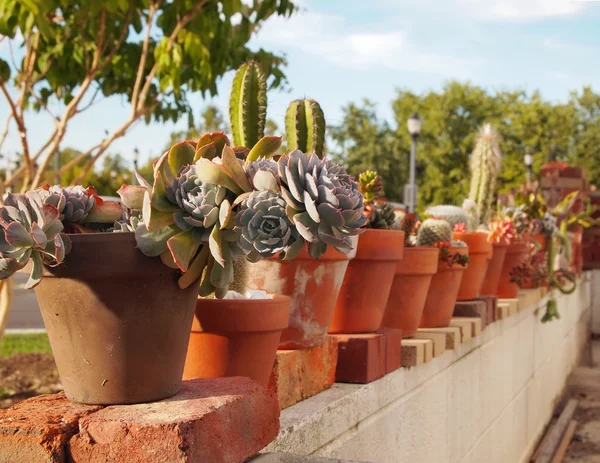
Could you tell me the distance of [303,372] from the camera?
1.99m

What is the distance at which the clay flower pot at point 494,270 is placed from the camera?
4594 millimetres

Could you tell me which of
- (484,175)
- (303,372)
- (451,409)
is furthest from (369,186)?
(484,175)

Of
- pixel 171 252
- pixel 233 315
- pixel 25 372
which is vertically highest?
pixel 171 252

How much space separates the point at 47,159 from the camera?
4664 millimetres

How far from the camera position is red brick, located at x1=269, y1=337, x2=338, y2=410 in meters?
1.86

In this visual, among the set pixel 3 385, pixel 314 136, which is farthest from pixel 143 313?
pixel 3 385

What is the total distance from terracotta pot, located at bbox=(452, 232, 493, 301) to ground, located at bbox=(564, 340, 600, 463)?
2.09 meters

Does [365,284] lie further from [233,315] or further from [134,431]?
[134,431]

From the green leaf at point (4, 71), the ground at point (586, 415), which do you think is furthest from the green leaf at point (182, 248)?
the ground at point (586, 415)

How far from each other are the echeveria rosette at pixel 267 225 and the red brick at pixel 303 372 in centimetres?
67

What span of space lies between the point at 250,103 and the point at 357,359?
2.61 ft

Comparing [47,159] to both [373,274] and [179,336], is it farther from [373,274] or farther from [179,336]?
[179,336]

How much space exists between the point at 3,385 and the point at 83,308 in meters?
5.71

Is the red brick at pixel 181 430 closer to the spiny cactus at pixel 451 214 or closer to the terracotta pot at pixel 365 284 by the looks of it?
the terracotta pot at pixel 365 284
